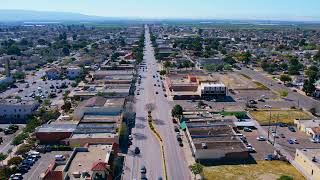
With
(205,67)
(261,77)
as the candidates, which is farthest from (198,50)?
(261,77)

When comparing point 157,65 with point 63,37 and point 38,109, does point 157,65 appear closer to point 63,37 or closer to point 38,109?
point 38,109

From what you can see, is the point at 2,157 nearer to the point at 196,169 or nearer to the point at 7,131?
the point at 7,131

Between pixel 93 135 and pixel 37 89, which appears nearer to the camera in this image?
pixel 93 135

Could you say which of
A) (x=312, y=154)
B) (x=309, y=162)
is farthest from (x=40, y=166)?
(x=312, y=154)

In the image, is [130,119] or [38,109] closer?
[130,119]

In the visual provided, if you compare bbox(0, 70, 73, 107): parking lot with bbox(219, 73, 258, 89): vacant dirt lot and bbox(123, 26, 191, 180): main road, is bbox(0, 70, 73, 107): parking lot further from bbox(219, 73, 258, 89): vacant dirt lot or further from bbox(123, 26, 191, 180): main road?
bbox(219, 73, 258, 89): vacant dirt lot

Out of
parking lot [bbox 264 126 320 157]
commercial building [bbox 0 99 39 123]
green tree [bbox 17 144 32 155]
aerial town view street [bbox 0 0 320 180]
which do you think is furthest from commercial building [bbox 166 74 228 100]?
green tree [bbox 17 144 32 155]

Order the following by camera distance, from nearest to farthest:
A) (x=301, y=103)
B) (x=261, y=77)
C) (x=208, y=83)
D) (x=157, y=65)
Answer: (x=301, y=103) → (x=208, y=83) → (x=261, y=77) → (x=157, y=65)
